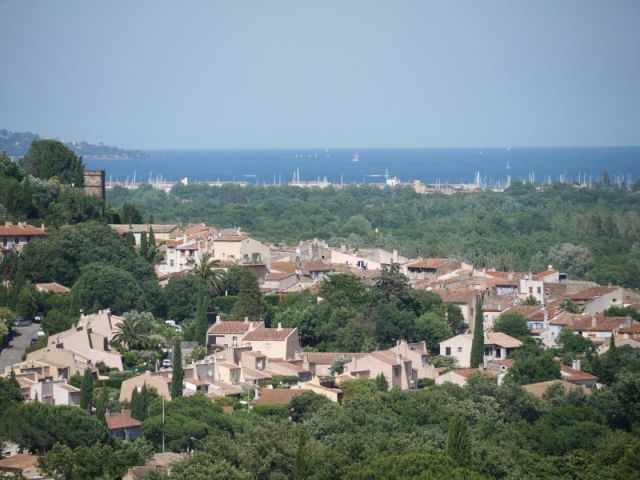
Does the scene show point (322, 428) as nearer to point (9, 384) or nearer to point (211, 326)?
point (9, 384)

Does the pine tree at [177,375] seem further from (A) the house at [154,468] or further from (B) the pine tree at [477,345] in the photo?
(B) the pine tree at [477,345]

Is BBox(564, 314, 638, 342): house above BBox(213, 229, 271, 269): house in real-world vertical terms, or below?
below

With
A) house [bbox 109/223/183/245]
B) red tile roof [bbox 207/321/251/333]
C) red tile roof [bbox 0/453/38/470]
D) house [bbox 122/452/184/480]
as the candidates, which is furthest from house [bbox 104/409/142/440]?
house [bbox 109/223/183/245]

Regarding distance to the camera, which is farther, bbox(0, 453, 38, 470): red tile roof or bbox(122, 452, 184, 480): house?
bbox(0, 453, 38, 470): red tile roof

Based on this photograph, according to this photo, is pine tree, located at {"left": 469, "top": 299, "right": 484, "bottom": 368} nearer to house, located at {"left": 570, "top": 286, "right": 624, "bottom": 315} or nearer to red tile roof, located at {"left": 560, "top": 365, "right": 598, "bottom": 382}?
red tile roof, located at {"left": 560, "top": 365, "right": 598, "bottom": 382}

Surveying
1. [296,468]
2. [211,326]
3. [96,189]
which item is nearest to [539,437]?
[296,468]
